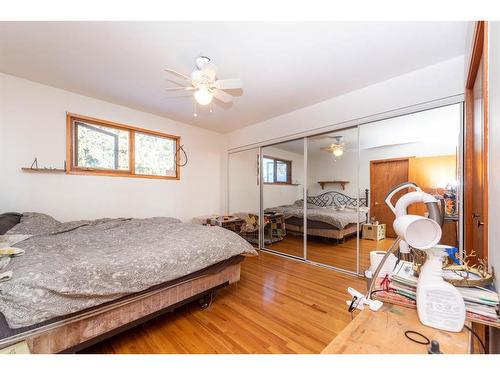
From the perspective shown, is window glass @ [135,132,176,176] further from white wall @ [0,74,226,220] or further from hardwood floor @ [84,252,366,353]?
hardwood floor @ [84,252,366,353]

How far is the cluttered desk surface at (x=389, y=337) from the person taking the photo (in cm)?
63

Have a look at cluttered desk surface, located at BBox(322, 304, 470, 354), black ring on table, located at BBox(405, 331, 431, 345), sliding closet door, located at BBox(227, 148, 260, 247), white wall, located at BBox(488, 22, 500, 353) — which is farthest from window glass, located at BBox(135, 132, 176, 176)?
white wall, located at BBox(488, 22, 500, 353)

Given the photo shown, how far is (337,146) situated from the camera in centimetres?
311

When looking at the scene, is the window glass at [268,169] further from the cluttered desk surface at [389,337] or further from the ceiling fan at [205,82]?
the cluttered desk surface at [389,337]

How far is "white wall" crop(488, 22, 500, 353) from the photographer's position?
0.80 metres

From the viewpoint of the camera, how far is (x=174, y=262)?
1697 millimetres

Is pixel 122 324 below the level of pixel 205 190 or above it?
below

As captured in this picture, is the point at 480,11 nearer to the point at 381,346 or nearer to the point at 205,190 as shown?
the point at 381,346

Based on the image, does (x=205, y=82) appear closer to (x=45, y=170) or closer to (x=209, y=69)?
(x=209, y=69)

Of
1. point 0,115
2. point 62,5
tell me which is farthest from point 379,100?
point 0,115

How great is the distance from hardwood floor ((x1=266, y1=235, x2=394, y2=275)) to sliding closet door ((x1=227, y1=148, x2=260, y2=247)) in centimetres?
58

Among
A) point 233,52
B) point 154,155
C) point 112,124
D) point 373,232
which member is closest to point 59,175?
point 112,124
